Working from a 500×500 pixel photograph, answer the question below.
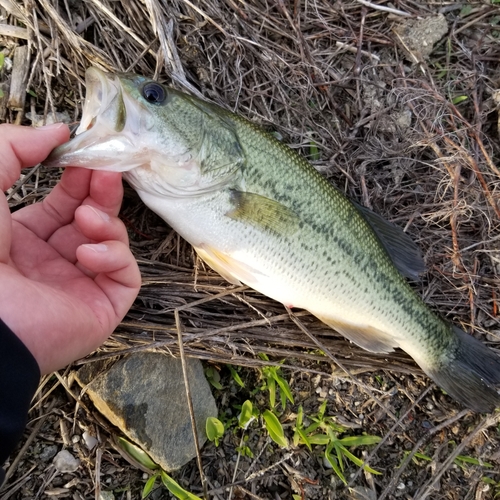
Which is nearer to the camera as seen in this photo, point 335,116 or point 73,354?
point 73,354

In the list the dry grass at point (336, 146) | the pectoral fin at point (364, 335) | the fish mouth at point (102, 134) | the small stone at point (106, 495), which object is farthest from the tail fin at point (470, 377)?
the fish mouth at point (102, 134)

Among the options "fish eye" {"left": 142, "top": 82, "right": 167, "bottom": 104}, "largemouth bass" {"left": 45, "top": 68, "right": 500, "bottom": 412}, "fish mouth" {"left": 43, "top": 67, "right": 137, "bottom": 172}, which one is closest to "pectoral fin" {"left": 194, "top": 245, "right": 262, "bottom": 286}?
"largemouth bass" {"left": 45, "top": 68, "right": 500, "bottom": 412}

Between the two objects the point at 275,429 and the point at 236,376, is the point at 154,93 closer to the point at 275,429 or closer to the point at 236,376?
the point at 236,376

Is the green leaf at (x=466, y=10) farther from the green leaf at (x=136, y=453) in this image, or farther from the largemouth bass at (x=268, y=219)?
the green leaf at (x=136, y=453)

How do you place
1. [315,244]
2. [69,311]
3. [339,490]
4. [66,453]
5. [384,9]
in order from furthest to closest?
[384,9], [339,490], [66,453], [315,244], [69,311]

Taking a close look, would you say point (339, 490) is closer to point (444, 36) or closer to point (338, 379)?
point (338, 379)

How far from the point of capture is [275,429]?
116 inches

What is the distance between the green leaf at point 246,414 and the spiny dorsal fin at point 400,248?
1.42 meters

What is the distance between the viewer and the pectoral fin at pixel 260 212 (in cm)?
249

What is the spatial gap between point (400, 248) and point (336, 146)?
0.90m

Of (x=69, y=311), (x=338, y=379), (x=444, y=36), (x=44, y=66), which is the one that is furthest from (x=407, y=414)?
(x=44, y=66)

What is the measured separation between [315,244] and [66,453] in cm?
217

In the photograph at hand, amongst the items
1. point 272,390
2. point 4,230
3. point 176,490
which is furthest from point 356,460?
point 4,230

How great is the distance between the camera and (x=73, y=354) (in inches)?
78.2
